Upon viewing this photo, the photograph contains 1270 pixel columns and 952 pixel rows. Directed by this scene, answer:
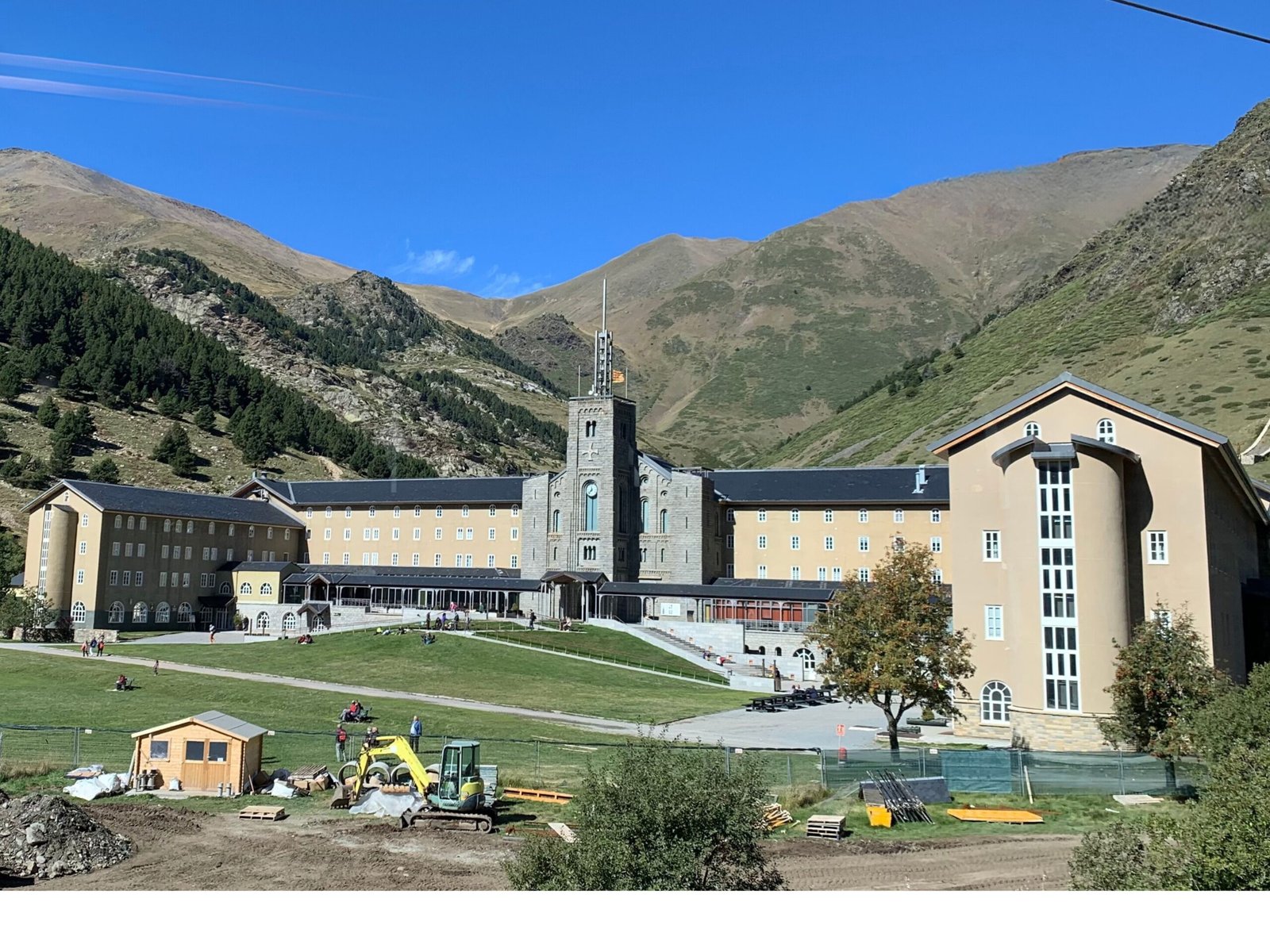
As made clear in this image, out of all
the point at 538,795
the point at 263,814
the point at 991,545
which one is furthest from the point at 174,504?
the point at 991,545

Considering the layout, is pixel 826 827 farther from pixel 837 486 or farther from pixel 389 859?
pixel 837 486

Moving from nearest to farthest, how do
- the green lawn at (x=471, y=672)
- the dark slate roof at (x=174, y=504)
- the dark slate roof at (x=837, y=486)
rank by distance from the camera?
the green lawn at (x=471, y=672) < the dark slate roof at (x=837, y=486) < the dark slate roof at (x=174, y=504)

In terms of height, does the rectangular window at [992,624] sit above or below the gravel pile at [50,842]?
above

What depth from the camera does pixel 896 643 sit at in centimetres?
3916

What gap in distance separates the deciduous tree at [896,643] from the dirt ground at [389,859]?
13229mm

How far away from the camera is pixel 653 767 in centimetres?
1606

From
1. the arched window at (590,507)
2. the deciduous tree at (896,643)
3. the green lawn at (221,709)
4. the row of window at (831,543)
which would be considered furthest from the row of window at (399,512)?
the deciduous tree at (896,643)

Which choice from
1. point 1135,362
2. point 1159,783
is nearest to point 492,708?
point 1159,783

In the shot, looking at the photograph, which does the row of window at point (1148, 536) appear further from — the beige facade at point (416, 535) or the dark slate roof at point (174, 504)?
the dark slate roof at point (174, 504)

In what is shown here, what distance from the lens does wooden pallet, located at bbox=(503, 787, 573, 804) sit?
2916 cm

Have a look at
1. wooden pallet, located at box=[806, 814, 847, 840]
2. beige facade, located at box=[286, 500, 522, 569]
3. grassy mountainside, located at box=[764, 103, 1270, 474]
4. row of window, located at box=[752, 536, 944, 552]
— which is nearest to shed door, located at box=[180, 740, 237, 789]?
wooden pallet, located at box=[806, 814, 847, 840]

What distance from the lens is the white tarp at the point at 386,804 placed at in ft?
88.0

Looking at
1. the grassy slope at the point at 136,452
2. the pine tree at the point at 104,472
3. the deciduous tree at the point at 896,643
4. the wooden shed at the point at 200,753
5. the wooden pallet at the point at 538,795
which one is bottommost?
the wooden pallet at the point at 538,795

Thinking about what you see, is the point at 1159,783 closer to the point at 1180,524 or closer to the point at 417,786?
the point at 1180,524
